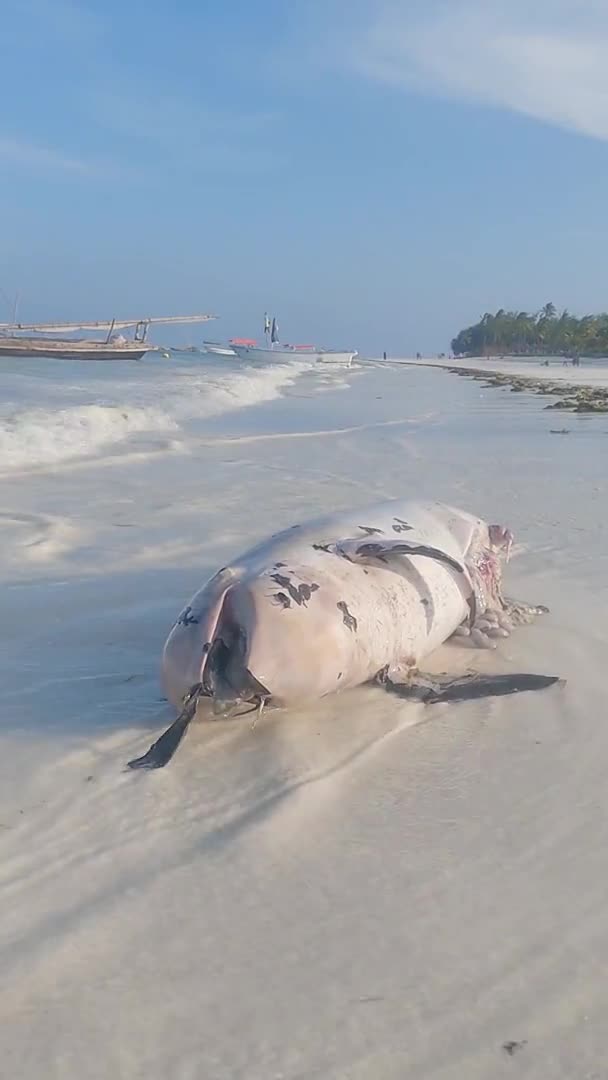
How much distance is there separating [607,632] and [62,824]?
8.91 feet

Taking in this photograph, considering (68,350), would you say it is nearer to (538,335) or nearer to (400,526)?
(400,526)

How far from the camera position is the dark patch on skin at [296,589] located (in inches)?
130

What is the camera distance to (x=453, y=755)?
10.6 ft

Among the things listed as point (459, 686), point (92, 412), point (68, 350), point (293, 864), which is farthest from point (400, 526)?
point (68, 350)

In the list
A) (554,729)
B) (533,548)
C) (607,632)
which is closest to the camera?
(554,729)

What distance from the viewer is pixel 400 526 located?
4336mm

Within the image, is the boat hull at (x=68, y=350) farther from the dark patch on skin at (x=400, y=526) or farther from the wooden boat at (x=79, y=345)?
the dark patch on skin at (x=400, y=526)

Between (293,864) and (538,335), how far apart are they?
372 ft

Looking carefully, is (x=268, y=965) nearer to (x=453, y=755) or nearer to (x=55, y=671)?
(x=453, y=755)

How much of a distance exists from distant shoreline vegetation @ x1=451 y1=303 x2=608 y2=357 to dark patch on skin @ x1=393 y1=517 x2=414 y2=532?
288ft

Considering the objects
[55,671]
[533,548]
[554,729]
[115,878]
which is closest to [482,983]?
[115,878]

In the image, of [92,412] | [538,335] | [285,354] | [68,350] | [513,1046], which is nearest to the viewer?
[513,1046]

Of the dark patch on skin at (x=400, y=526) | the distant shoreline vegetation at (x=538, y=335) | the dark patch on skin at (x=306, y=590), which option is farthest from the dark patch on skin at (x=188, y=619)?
the distant shoreline vegetation at (x=538, y=335)

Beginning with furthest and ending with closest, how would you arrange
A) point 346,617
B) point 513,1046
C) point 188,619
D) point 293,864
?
point 346,617, point 188,619, point 293,864, point 513,1046
